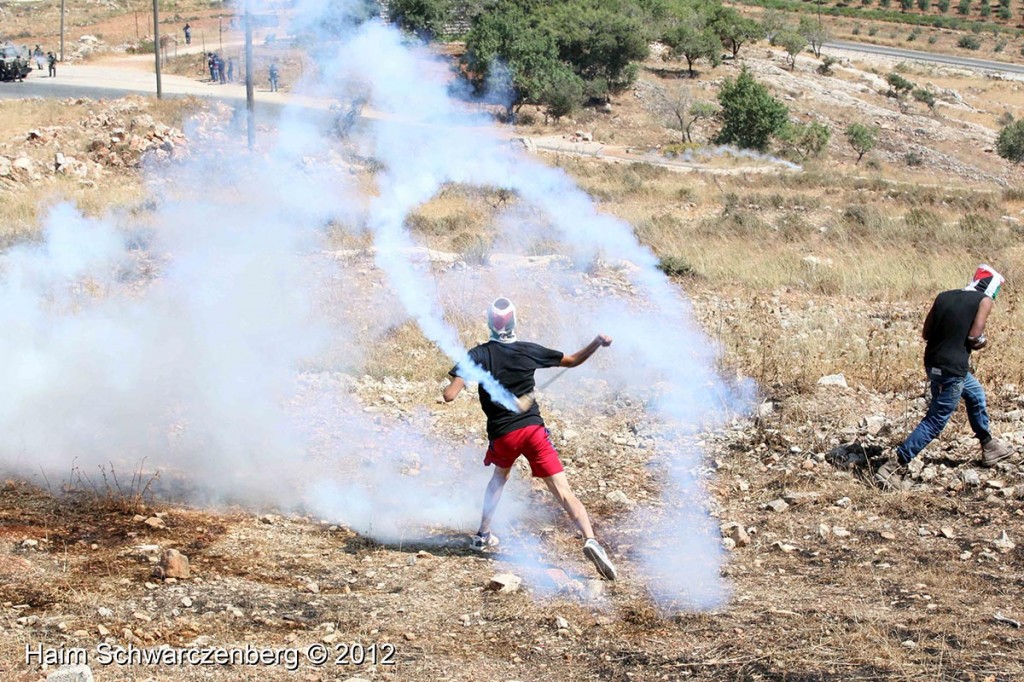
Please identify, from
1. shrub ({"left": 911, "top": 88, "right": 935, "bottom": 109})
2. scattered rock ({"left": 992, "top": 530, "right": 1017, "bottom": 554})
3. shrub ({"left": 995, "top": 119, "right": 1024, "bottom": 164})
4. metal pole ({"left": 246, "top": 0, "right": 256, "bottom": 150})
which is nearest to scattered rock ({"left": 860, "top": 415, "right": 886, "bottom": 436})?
scattered rock ({"left": 992, "top": 530, "right": 1017, "bottom": 554})

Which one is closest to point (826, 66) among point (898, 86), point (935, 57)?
point (898, 86)

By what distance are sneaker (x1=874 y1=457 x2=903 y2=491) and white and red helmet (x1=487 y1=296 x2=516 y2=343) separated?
3213 millimetres

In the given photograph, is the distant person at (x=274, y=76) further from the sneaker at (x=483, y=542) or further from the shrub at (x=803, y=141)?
the shrub at (x=803, y=141)

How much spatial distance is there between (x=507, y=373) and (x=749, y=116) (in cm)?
3154

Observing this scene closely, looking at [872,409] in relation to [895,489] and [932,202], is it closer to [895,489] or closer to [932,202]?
[895,489]

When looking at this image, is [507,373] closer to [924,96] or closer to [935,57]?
[924,96]

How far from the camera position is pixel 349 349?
37.8ft

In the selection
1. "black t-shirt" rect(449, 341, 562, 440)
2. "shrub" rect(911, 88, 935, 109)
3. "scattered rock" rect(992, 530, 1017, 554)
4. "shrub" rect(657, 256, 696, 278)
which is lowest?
"scattered rock" rect(992, 530, 1017, 554)

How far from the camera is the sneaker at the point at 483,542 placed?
681 cm

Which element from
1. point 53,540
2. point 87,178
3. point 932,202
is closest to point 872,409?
point 53,540

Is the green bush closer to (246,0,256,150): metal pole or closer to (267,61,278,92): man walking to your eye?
(246,0,256,150): metal pole

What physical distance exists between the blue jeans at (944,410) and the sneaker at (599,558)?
2.81m

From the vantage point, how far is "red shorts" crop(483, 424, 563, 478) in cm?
641

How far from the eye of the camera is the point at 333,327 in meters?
12.3
